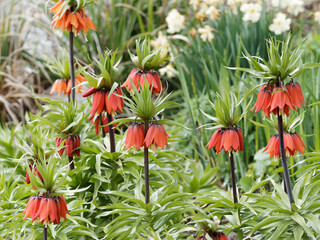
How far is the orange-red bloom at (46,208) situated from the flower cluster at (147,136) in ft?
1.27

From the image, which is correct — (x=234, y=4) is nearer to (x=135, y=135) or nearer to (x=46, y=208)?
(x=135, y=135)

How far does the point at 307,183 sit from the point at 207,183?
3.61 feet

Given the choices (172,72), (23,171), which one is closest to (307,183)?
(23,171)

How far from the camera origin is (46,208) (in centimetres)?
183

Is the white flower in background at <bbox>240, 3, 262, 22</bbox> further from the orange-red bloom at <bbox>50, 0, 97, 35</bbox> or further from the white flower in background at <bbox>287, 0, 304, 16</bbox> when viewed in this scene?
the orange-red bloom at <bbox>50, 0, 97, 35</bbox>

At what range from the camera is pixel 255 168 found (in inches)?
129

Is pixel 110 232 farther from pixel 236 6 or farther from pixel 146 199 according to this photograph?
pixel 236 6

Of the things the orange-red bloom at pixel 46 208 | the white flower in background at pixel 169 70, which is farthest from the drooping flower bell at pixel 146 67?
the white flower in background at pixel 169 70

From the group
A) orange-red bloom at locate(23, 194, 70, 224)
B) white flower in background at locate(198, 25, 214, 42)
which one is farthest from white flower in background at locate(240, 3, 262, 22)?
orange-red bloom at locate(23, 194, 70, 224)

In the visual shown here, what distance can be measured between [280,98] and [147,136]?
569 mm

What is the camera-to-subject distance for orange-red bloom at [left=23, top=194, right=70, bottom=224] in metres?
1.83

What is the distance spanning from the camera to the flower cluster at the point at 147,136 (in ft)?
6.25

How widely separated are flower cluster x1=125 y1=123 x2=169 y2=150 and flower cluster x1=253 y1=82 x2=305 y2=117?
43 centimetres

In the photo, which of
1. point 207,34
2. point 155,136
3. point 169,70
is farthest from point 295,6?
point 155,136
